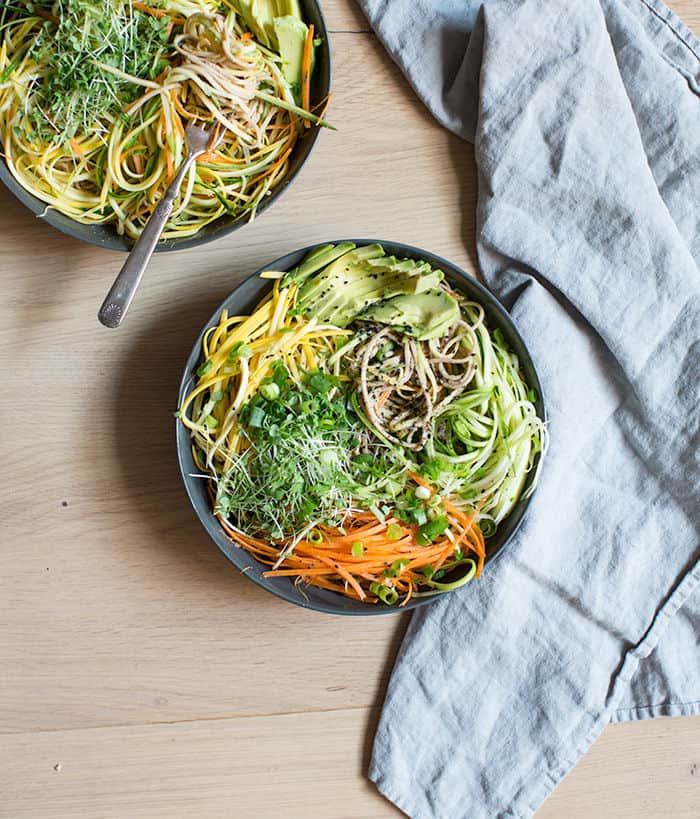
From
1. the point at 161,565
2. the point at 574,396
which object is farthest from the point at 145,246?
the point at 574,396

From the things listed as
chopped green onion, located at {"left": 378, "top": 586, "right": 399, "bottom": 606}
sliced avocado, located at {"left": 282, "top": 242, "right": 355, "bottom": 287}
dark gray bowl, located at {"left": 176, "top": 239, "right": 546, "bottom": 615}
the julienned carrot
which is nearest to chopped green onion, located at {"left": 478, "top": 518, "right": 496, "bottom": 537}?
dark gray bowl, located at {"left": 176, "top": 239, "right": 546, "bottom": 615}

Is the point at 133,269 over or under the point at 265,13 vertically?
under

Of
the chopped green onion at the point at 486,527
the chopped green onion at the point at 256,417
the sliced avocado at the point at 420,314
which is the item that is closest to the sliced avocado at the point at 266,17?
the sliced avocado at the point at 420,314

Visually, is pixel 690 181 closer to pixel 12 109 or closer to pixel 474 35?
pixel 474 35

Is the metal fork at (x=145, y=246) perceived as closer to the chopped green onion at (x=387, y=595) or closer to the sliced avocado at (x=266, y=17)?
the sliced avocado at (x=266, y=17)

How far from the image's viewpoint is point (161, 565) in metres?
1.58

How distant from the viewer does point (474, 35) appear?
5.10 ft

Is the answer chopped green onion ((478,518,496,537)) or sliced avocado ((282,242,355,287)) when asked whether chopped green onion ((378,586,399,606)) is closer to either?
chopped green onion ((478,518,496,537))

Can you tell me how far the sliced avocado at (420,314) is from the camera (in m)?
1.40

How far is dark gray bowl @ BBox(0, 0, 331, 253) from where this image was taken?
142cm

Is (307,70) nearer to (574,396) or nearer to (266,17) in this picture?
(266,17)

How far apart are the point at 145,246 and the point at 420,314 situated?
452 millimetres

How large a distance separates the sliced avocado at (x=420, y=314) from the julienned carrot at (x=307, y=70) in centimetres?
36

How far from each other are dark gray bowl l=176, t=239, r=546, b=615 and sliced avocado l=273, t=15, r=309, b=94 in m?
0.29
